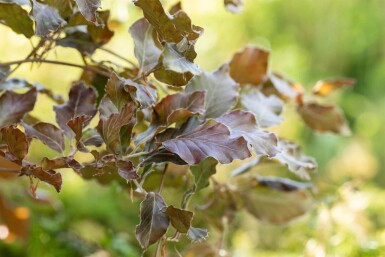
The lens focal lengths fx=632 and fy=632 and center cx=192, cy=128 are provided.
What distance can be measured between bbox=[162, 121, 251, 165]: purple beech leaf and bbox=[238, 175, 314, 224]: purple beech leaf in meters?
0.30

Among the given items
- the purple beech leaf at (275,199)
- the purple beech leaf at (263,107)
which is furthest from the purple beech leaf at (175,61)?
the purple beech leaf at (275,199)

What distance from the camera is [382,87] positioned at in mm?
4402

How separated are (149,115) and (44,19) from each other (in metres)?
0.20

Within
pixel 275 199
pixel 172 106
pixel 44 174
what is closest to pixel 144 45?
pixel 172 106

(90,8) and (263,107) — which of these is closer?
(90,8)

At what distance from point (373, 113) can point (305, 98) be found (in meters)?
3.10

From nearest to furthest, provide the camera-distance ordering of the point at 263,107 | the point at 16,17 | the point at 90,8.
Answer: the point at 90,8 < the point at 16,17 < the point at 263,107

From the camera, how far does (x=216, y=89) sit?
72cm

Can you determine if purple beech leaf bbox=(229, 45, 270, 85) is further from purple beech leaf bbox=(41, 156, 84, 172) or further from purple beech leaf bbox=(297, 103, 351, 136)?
purple beech leaf bbox=(41, 156, 84, 172)

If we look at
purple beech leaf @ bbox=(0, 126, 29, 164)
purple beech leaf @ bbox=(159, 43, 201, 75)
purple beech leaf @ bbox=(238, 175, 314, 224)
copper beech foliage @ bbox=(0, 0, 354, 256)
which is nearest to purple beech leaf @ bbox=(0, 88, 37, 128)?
copper beech foliage @ bbox=(0, 0, 354, 256)

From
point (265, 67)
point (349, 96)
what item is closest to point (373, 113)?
point (349, 96)

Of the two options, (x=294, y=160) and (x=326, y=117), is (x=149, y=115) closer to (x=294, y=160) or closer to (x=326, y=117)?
(x=294, y=160)

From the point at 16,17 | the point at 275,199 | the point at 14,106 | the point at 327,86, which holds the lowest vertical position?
the point at 275,199

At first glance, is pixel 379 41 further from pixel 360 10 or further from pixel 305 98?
pixel 305 98
